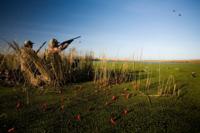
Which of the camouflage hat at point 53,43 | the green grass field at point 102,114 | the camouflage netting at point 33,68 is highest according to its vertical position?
the camouflage hat at point 53,43

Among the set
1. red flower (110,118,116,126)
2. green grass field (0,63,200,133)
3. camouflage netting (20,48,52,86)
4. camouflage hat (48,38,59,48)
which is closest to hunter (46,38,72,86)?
camouflage hat (48,38,59,48)

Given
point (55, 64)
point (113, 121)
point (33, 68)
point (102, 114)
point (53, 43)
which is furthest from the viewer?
point (53, 43)

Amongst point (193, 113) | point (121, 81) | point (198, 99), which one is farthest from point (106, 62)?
point (193, 113)

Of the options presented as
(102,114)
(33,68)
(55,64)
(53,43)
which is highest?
(53,43)

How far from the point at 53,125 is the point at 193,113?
106 inches

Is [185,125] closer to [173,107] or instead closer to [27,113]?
[173,107]

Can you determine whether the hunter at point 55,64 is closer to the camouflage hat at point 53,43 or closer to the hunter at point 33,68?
the camouflage hat at point 53,43

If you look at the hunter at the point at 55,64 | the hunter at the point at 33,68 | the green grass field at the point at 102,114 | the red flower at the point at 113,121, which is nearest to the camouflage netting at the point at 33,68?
the hunter at the point at 33,68

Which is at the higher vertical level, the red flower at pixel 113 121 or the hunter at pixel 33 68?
the hunter at pixel 33 68

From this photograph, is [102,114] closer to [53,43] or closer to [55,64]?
[55,64]

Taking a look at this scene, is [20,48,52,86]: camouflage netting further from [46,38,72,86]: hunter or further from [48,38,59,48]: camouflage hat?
[48,38,59,48]: camouflage hat

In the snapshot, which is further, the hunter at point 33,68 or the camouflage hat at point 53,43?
the camouflage hat at point 53,43

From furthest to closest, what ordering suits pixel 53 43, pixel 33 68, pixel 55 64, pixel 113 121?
pixel 53 43, pixel 33 68, pixel 55 64, pixel 113 121

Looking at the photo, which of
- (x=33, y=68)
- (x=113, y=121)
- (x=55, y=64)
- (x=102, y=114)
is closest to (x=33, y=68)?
(x=33, y=68)
